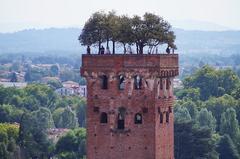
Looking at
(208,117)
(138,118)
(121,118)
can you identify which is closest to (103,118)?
(121,118)

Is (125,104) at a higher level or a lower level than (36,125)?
higher

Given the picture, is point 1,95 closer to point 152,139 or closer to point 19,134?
point 19,134

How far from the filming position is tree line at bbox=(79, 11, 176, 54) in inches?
1742

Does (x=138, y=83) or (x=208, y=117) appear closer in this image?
(x=138, y=83)

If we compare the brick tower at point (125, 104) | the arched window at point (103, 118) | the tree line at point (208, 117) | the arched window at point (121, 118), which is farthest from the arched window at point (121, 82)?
the tree line at point (208, 117)

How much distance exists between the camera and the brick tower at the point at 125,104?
43.7m

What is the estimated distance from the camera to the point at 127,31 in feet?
145

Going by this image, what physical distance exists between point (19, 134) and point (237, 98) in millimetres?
28324

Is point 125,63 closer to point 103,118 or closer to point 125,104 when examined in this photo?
point 125,104

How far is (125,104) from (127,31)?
247 cm

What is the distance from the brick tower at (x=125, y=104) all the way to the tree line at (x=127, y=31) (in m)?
0.70

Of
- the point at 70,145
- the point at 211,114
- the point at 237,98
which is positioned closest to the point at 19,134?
the point at 70,145

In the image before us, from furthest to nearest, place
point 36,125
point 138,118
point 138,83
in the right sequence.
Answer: point 36,125
point 138,118
point 138,83

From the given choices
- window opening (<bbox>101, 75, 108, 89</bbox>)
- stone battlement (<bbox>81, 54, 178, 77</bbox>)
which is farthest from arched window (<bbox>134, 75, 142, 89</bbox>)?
window opening (<bbox>101, 75, 108, 89</bbox>)
